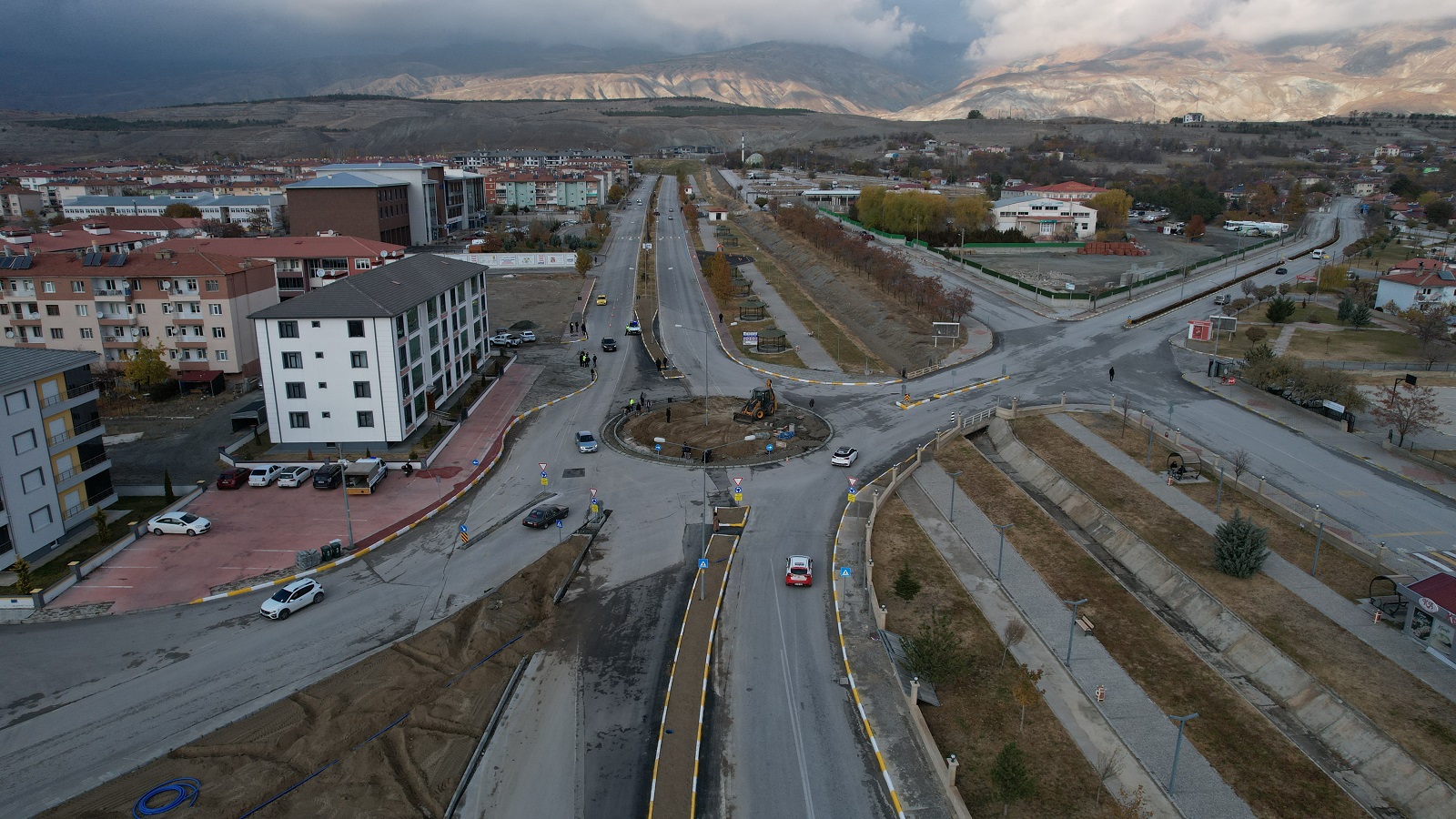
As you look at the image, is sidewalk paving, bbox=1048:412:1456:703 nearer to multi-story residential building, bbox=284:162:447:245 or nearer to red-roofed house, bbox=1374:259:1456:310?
red-roofed house, bbox=1374:259:1456:310

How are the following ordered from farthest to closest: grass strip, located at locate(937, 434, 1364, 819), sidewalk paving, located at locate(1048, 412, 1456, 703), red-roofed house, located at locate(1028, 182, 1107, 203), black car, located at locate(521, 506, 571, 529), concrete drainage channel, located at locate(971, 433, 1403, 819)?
red-roofed house, located at locate(1028, 182, 1107, 203), black car, located at locate(521, 506, 571, 529), sidewalk paving, located at locate(1048, 412, 1456, 703), concrete drainage channel, located at locate(971, 433, 1403, 819), grass strip, located at locate(937, 434, 1364, 819)

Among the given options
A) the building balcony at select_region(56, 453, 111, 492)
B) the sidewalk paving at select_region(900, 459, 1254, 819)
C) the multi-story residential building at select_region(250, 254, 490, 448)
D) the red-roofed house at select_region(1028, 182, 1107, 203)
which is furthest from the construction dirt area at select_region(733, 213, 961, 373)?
the building balcony at select_region(56, 453, 111, 492)

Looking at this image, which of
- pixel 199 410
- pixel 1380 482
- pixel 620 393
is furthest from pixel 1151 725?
pixel 199 410

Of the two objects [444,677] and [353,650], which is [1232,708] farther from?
[353,650]

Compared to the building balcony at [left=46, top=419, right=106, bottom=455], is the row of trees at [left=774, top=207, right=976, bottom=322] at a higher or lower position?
higher

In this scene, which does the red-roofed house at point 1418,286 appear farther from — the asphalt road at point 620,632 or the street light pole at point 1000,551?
the street light pole at point 1000,551

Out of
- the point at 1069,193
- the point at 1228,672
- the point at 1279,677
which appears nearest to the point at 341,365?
the point at 1228,672
